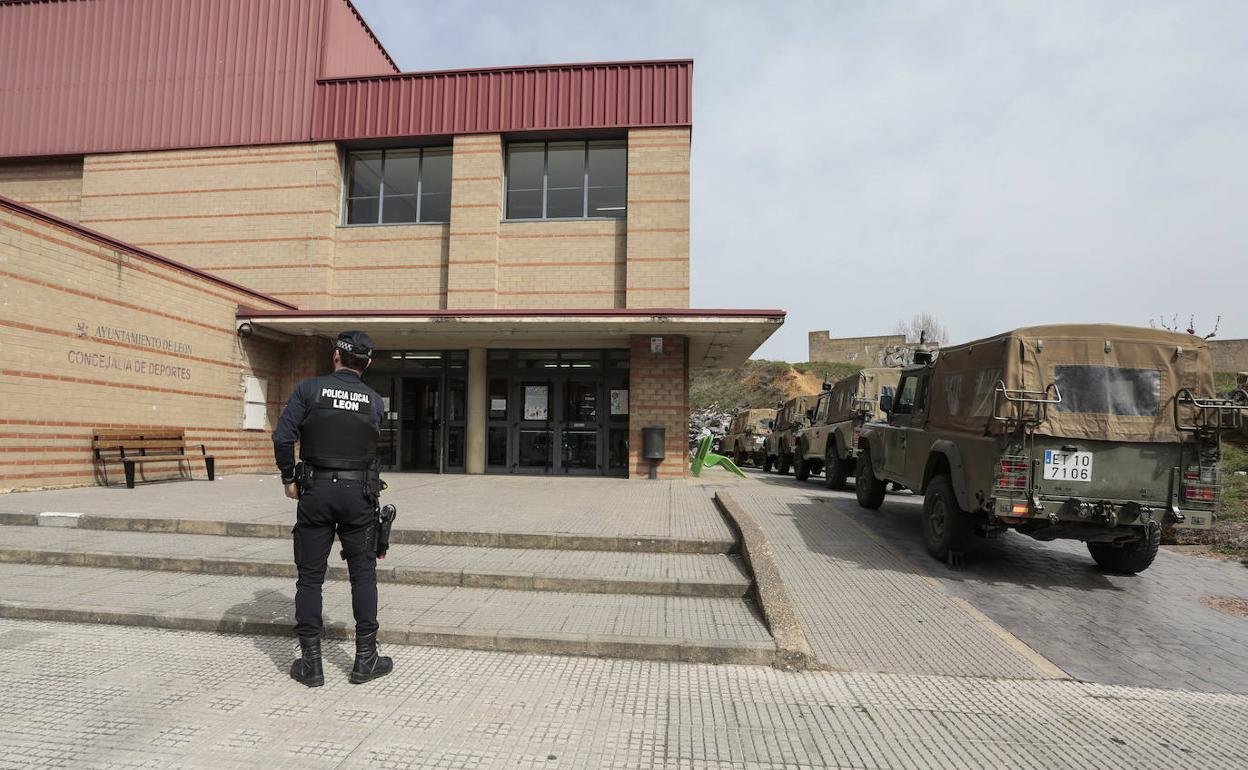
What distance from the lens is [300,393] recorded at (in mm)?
3729

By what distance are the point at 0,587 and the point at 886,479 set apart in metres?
9.51

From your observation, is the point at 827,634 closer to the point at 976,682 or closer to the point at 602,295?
the point at 976,682

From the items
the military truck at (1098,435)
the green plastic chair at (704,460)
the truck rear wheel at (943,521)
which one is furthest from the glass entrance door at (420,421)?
the military truck at (1098,435)

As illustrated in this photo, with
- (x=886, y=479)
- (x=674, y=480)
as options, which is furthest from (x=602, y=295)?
(x=886, y=479)

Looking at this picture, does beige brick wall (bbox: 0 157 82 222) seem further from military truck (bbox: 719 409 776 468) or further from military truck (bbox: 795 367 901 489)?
military truck (bbox: 719 409 776 468)

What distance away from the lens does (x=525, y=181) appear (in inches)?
609

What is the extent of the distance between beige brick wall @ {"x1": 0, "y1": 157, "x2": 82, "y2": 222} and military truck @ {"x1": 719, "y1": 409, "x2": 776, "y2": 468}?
68.8ft

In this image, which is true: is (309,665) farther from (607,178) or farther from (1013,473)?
(607,178)

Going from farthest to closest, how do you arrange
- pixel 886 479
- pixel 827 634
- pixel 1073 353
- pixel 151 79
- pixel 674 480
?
pixel 151 79, pixel 674 480, pixel 886 479, pixel 1073 353, pixel 827 634

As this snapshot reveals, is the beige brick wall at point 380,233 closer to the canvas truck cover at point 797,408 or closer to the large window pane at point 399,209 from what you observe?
the large window pane at point 399,209

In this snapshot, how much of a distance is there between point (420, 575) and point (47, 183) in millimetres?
18384

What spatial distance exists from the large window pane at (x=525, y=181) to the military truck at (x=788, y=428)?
8564mm

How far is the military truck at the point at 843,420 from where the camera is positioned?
39.3 feet

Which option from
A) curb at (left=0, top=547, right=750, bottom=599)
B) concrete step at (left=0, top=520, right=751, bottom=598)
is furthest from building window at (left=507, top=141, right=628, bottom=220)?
curb at (left=0, top=547, right=750, bottom=599)
